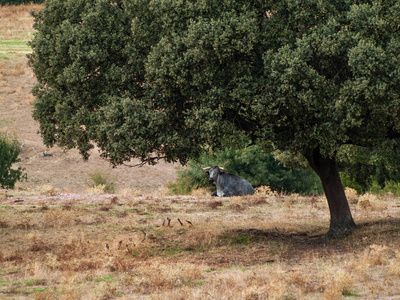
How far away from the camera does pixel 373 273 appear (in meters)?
12.1

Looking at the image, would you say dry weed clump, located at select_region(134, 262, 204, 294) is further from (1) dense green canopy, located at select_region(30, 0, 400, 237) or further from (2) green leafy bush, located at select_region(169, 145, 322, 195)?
(2) green leafy bush, located at select_region(169, 145, 322, 195)

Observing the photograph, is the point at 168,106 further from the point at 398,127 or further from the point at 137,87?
the point at 398,127

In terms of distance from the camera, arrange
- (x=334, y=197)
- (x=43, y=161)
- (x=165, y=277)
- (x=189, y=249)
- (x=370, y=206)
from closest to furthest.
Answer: (x=165, y=277) → (x=189, y=249) → (x=334, y=197) → (x=370, y=206) → (x=43, y=161)

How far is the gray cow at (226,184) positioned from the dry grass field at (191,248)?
1.39 m

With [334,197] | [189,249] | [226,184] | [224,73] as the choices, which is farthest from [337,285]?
[226,184]

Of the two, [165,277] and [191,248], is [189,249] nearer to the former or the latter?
[191,248]

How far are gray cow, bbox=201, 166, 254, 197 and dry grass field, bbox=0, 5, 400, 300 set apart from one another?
1.39 m

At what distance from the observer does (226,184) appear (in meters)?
27.4

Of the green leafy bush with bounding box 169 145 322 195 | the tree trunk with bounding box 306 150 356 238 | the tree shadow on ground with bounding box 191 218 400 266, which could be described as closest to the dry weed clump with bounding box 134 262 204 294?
the tree shadow on ground with bounding box 191 218 400 266

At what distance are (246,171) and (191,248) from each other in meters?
20.8

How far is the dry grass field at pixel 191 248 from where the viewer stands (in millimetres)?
11188

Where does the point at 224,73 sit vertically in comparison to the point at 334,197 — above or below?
above

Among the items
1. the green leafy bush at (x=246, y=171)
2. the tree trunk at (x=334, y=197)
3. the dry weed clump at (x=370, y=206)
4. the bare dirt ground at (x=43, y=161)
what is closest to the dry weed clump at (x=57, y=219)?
the tree trunk at (x=334, y=197)

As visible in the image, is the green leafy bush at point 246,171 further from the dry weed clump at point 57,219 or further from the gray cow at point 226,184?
the dry weed clump at point 57,219
